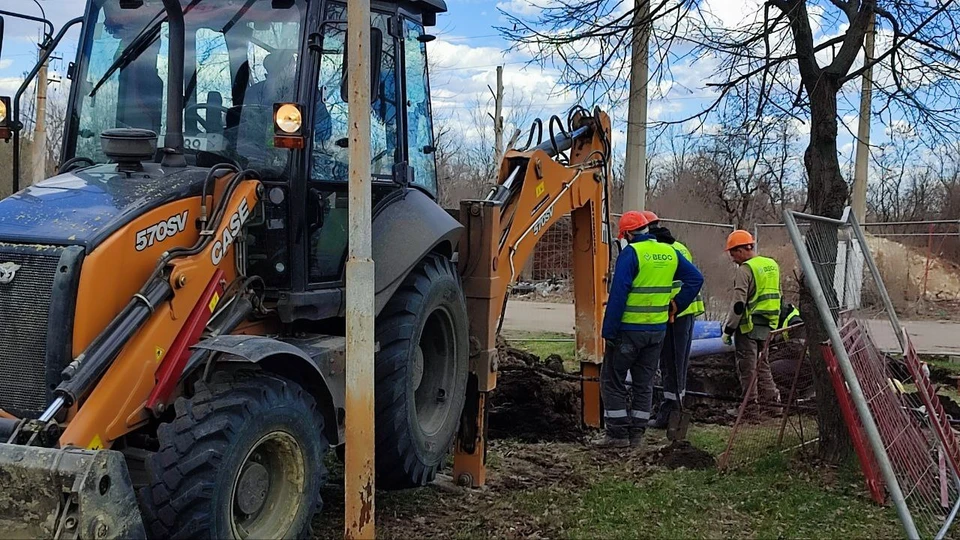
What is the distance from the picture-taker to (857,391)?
4.86 metres

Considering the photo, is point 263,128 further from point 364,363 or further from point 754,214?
point 754,214

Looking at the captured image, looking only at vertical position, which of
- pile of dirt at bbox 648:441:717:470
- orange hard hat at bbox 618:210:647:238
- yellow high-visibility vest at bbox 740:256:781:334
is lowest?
pile of dirt at bbox 648:441:717:470

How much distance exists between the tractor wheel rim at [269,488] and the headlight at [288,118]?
1.40 m

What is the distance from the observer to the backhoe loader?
363cm

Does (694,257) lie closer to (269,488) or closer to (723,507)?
(723,507)

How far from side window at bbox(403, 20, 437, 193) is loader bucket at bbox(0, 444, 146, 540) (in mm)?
3004

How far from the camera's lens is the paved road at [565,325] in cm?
1479

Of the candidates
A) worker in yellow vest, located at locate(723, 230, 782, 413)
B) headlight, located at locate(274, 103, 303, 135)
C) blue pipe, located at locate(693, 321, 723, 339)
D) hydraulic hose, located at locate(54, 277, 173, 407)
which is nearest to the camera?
hydraulic hose, located at locate(54, 277, 173, 407)

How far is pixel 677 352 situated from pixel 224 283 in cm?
479

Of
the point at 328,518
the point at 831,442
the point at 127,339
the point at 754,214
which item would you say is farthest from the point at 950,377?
the point at 754,214

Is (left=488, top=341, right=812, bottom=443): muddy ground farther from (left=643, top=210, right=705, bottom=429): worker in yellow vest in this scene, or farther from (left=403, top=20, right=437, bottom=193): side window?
(left=403, top=20, right=437, bottom=193): side window

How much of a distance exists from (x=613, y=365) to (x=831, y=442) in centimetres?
183

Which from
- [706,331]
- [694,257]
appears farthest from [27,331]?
[694,257]

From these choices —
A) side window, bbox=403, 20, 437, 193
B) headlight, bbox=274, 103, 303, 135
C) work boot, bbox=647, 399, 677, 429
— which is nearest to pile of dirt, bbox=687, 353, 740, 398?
work boot, bbox=647, 399, 677, 429
